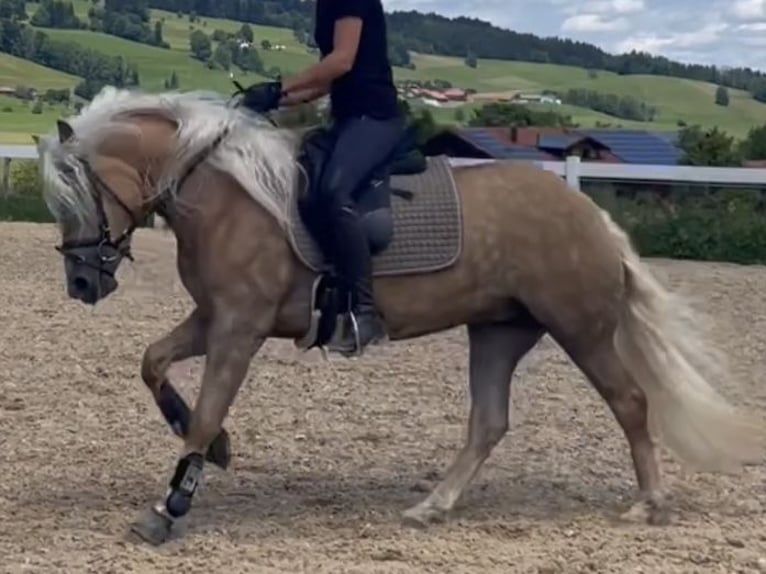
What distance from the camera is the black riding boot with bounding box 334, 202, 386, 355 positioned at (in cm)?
573

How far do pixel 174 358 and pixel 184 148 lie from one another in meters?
0.84

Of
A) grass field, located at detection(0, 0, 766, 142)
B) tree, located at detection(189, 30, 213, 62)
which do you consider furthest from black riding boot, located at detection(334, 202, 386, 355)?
tree, located at detection(189, 30, 213, 62)

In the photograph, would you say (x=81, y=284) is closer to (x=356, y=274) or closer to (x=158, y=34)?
(x=356, y=274)

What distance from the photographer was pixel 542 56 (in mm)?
46312

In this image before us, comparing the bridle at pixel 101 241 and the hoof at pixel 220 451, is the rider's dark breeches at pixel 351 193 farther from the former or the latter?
the hoof at pixel 220 451

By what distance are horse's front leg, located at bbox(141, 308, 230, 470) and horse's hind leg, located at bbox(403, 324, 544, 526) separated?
40.9 inches

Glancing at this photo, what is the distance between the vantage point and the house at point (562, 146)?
2131 centimetres

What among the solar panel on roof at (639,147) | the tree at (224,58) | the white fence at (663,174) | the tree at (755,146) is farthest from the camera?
the tree at (224,58)

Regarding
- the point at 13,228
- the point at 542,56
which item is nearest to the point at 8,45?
the point at 542,56

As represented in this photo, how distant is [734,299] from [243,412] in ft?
20.2

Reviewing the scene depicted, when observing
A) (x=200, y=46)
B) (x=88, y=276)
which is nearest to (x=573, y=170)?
(x=88, y=276)

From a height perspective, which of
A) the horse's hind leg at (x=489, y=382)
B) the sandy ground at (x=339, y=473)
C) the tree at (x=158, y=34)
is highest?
the horse's hind leg at (x=489, y=382)

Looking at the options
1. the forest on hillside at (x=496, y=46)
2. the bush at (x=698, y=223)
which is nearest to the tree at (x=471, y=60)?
the forest on hillside at (x=496, y=46)

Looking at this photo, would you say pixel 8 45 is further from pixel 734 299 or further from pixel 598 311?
pixel 598 311
